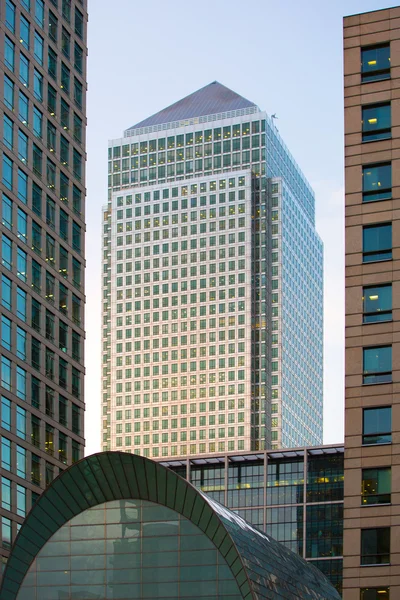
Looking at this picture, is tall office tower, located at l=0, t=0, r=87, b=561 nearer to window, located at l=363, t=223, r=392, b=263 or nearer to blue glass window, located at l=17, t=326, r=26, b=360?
blue glass window, located at l=17, t=326, r=26, b=360

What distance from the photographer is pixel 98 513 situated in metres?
83.1

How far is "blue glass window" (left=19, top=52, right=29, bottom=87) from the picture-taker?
4058 inches

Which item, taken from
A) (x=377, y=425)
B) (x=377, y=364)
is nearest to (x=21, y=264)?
(x=377, y=364)

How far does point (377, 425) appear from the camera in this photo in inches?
2415

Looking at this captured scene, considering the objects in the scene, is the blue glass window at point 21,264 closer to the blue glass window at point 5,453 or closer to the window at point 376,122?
the blue glass window at point 5,453

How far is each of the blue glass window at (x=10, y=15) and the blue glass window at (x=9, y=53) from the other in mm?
1252

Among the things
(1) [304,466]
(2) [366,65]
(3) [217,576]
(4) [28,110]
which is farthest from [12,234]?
(1) [304,466]

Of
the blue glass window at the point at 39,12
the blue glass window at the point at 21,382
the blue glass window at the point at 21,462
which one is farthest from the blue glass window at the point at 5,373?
the blue glass window at the point at 39,12

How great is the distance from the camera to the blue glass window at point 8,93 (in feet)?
328

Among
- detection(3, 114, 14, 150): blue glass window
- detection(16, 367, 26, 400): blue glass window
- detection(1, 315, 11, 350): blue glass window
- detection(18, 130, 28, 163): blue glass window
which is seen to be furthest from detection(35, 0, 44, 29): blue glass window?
detection(16, 367, 26, 400): blue glass window

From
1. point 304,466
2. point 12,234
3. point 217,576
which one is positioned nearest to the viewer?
point 217,576

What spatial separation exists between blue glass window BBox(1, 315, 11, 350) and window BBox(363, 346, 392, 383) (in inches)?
1638

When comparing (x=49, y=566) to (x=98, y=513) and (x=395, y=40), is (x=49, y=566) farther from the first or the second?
(x=395, y=40)

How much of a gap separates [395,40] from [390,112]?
4005 millimetres
